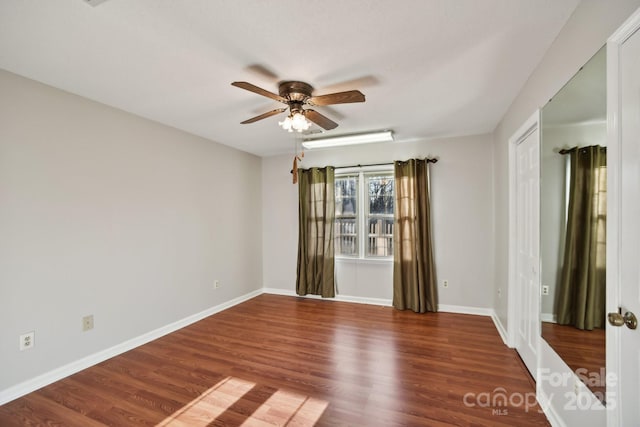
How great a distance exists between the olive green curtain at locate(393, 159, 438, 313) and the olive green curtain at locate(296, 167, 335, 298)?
40.9 inches

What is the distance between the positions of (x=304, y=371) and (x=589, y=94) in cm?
272

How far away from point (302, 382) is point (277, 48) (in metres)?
2.56

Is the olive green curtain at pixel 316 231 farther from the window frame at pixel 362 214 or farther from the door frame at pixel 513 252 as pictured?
the door frame at pixel 513 252

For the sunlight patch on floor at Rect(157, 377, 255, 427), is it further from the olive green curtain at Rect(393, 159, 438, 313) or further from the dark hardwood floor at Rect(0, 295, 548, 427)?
the olive green curtain at Rect(393, 159, 438, 313)

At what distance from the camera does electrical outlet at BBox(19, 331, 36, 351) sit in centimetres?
220

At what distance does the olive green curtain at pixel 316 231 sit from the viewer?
4.56 m

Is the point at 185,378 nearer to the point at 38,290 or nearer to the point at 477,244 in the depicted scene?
Answer: the point at 38,290

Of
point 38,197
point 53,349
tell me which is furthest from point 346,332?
point 38,197

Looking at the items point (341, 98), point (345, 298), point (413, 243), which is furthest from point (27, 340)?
point (413, 243)

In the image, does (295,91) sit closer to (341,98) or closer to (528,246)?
(341,98)

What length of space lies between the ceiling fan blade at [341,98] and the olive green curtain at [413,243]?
2.18 m

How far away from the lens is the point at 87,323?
2604 mm

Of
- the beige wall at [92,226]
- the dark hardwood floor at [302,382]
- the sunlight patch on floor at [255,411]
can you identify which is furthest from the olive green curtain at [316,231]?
the sunlight patch on floor at [255,411]

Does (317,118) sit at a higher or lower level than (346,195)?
higher
